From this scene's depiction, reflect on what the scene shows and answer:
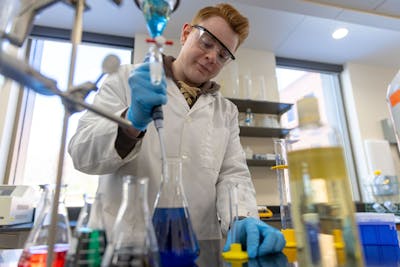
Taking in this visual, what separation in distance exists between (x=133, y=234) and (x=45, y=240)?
259 millimetres

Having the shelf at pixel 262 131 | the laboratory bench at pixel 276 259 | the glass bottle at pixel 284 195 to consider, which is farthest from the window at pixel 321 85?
the laboratory bench at pixel 276 259

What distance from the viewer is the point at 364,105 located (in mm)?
3592

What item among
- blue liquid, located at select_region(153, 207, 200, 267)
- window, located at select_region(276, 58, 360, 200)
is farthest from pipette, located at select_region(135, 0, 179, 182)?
window, located at select_region(276, 58, 360, 200)

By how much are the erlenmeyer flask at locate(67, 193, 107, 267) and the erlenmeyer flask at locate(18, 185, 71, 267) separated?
0.06 metres

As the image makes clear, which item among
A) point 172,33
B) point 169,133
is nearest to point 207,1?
point 172,33

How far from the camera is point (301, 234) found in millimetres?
494

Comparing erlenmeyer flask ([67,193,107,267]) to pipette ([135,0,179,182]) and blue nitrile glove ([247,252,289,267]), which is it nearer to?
pipette ([135,0,179,182])

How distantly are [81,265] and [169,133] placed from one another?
2.59ft

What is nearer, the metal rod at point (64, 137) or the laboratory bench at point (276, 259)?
the metal rod at point (64, 137)

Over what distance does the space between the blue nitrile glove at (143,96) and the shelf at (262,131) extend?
2.21 meters

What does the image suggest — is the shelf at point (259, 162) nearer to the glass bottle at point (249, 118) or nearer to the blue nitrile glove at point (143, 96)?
the glass bottle at point (249, 118)

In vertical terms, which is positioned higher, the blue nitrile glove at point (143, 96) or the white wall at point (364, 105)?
the white wall at point (364, 105)

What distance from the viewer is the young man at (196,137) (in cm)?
96

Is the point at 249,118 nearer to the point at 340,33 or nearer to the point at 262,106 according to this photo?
the point at 262,106
